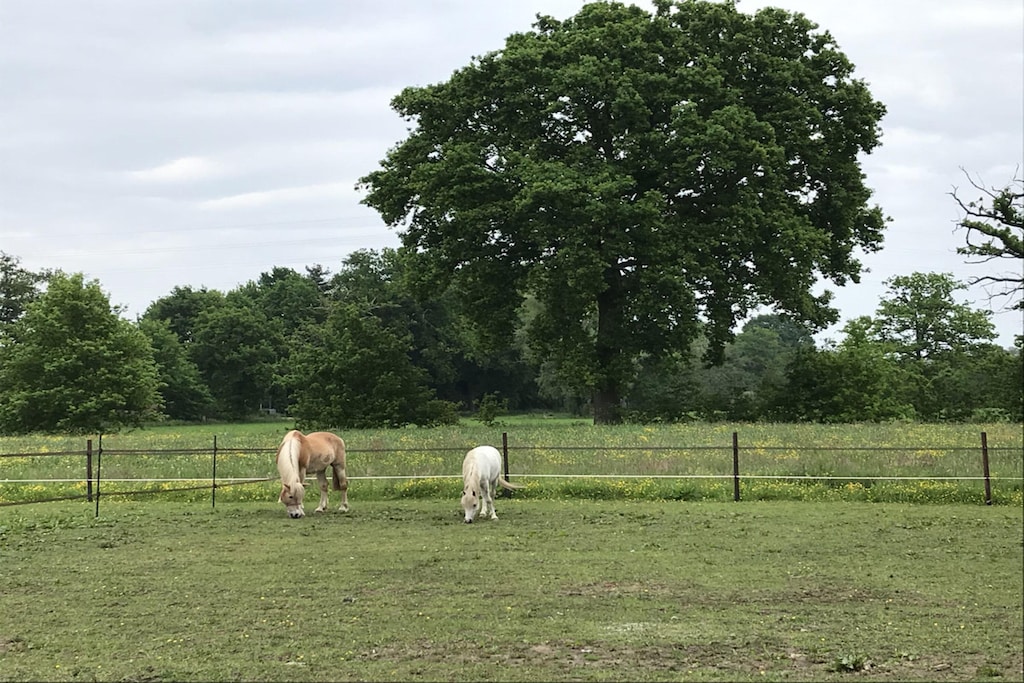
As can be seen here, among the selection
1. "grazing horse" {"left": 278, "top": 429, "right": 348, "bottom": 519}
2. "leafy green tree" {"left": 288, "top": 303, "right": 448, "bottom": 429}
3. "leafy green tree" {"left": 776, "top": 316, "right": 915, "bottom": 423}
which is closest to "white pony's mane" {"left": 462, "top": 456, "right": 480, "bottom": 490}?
"grazing horse" {"left": 278, "top": 429, "right": 348, "bottom": 519}

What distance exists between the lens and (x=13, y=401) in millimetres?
40094

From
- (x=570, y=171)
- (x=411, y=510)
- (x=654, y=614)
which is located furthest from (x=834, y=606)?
(x=570, y=171)

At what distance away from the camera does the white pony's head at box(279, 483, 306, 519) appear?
1277 centimetres

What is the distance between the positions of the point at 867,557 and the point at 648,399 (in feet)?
71.7

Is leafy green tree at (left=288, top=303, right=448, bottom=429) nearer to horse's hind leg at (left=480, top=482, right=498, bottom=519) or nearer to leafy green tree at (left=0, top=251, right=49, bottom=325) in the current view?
horse's hind leg at (left=480, top=482, right=498, bottom=519)

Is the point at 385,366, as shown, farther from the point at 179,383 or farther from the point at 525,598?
the point at 179,383

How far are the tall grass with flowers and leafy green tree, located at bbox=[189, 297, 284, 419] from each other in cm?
4164

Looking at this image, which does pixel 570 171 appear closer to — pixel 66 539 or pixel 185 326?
pixel 66 539

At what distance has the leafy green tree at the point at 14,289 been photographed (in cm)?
6266

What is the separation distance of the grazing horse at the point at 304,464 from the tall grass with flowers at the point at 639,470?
0.69 meters

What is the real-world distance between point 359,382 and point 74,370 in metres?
16.7

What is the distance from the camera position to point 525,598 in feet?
24.3

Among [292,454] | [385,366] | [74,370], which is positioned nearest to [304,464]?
[292,454]

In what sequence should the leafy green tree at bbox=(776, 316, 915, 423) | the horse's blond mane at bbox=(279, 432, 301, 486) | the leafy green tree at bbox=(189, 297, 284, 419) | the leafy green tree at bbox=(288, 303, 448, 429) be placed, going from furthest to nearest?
the leafy green tree at bbox=(189, 297, 284, 419) → the leafy green tree at bbox=(288, 303, 448, 429) → the leafy green tree at bbox=(776, 316, 915, 423) → the horse's blond mane at bbox=(279, 432, 301, 486)
